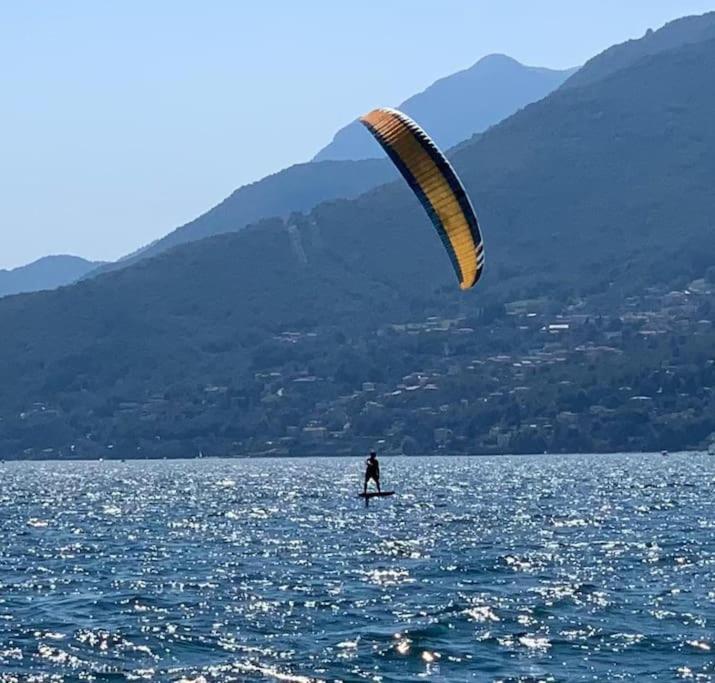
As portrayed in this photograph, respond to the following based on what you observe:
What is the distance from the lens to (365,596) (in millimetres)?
54812

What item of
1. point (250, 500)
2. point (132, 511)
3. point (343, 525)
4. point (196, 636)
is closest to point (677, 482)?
point (250, 500)

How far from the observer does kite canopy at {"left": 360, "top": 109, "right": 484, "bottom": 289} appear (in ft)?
182

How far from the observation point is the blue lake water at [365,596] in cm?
4256

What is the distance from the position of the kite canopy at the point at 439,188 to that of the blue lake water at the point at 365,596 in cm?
1107

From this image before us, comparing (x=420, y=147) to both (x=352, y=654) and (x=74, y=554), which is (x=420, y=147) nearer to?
(x=352, y=654)

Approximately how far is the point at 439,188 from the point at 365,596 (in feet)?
43.9

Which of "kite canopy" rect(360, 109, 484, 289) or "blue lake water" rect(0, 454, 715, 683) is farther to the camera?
"kite canopy" rect(360, 109, 484, 289)

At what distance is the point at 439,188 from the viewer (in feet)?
184

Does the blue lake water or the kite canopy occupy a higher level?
the kite canopy

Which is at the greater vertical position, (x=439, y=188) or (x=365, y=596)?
(x=439, y=188)

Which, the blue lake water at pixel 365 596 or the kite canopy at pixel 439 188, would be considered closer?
the blue lake water at pixel 365 596

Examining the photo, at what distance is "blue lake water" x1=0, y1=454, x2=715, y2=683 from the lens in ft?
140

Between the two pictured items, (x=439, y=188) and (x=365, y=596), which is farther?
(x=439, y=188)

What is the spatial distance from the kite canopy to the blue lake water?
36.3 feet
